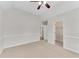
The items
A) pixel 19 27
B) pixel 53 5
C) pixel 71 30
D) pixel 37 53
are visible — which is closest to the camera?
pixel 37 53

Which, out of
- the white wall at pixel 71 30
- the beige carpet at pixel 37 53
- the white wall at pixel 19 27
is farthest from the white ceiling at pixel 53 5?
the beige carpet at pixel 37 53

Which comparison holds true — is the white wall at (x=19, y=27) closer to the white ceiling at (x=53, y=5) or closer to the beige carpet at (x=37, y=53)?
the white ceiling at (x=53, y=5)

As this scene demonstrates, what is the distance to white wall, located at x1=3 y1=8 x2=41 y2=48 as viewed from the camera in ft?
21.2

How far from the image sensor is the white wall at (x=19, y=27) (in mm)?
6469

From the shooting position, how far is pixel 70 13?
6012 mm

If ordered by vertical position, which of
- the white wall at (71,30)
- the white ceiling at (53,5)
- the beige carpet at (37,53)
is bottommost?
the beige carpet at (37,53)

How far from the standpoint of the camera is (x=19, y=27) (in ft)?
24.8

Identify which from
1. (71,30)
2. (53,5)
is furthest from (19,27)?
(71,30)

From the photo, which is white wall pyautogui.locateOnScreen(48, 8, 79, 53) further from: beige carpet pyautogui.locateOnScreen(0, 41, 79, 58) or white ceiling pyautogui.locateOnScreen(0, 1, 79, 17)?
beige carpet pyautogui.locateOnScreen(0, 41, 79, 58)

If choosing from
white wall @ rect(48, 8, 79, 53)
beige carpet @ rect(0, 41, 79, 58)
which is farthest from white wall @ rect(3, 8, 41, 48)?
white wall @ rect(48, 8, 79, 53)

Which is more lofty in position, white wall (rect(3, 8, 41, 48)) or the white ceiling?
the white ceiling

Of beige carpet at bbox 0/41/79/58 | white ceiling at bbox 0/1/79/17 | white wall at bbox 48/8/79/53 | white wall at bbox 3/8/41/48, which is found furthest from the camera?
white wall at bbox 3/8/41/48

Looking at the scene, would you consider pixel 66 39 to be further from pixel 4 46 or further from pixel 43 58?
pixel 4 46

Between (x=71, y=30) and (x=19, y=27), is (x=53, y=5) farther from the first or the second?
(x=19, y=27)
